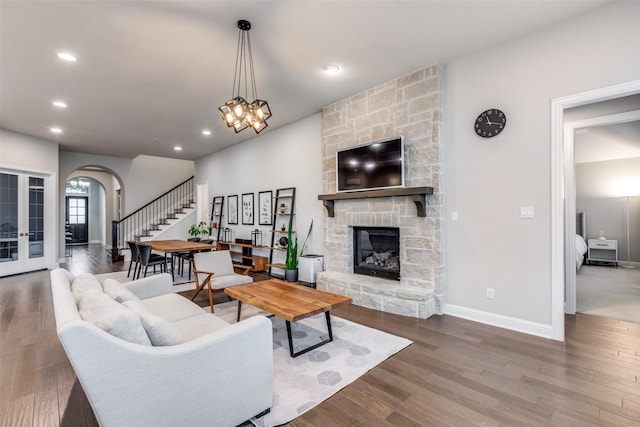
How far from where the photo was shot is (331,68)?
369cm

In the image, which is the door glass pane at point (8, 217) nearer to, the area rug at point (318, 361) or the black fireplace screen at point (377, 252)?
the area rug at point (318, 361)

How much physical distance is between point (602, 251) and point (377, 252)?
6.20 metres

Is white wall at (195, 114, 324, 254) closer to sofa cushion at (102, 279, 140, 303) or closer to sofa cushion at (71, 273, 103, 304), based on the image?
sofa cushion at (102, 279, 140, 303)

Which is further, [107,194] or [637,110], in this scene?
[107,194]

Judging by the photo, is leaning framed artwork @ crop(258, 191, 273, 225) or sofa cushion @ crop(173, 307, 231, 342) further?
leaning framed artwork @ crop(258, 191, 273, 225)

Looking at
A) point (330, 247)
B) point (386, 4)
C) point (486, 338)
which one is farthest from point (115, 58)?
point (486, 338)

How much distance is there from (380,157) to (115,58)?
344 centimetres

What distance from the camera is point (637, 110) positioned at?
→ 133 inches

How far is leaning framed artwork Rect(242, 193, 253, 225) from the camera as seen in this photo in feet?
23.3

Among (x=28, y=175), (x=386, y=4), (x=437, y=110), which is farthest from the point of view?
(x=28, y=175)

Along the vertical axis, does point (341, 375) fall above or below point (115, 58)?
below

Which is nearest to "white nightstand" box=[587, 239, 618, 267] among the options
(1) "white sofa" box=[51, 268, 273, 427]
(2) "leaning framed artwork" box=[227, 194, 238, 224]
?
(1) "white sofa" box=[51, 268, 273, 427]

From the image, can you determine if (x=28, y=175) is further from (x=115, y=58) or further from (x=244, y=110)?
(x=244, y=110)

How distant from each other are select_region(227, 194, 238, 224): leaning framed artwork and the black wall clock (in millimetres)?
5857
